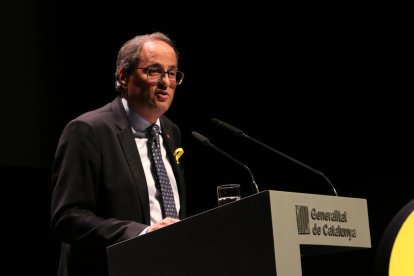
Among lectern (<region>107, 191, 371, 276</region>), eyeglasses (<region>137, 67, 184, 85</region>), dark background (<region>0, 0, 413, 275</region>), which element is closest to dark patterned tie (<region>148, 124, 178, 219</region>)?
eyeglasses (<region>137, 67, 184, 85</region>)

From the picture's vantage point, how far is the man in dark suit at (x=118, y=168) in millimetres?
2959

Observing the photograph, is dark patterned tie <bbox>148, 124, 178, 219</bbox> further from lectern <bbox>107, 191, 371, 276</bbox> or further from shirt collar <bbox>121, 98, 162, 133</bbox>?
lectern <bbox>107, 191, 371, 276</bbox>

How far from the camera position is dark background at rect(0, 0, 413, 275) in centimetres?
420

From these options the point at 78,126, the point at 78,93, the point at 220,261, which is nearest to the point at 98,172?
the point at 78,126

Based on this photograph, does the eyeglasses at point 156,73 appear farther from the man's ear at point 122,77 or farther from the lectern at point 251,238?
the lectern at point 251,238

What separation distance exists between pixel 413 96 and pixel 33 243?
2.37 m

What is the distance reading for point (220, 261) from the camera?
2.30m

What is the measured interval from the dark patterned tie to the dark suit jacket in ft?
0.33

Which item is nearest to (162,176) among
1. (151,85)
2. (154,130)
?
(154,130)

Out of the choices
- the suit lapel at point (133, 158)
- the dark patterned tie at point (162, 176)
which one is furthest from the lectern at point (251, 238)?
the dark patterned tie at point (162, 176)

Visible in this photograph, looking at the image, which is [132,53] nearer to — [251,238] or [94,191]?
[94,191]

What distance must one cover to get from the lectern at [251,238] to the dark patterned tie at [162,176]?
606mm

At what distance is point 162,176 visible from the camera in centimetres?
325

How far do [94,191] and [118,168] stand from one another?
0.46ft
